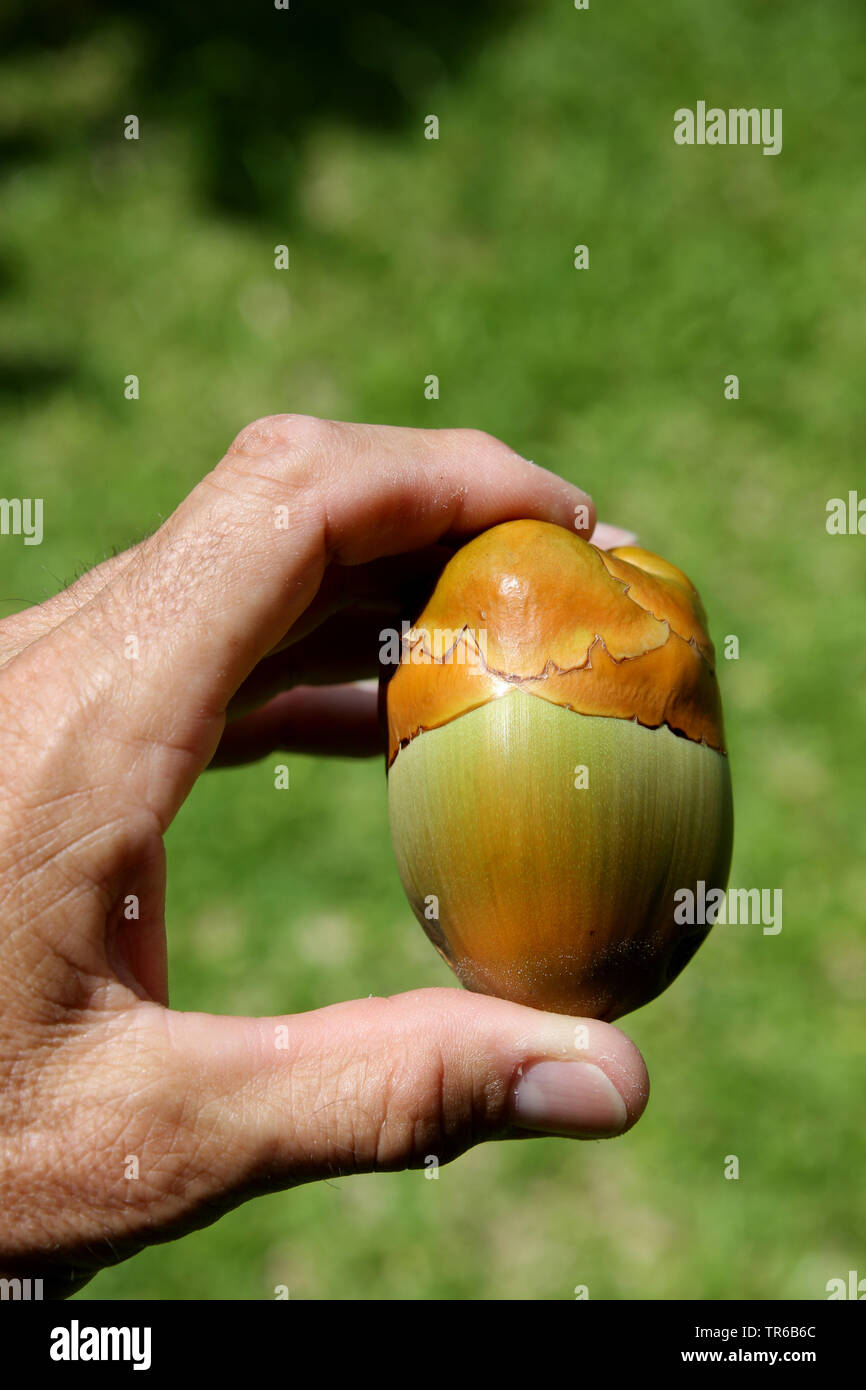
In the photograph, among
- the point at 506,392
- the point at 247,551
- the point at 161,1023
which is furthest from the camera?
the point at 506,392

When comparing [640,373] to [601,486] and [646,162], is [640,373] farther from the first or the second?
[646,162]

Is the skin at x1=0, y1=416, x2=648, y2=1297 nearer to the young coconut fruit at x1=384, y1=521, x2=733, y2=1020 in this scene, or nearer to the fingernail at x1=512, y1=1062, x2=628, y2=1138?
the fingernail at x1=512, y1=1062, x2=628, y2=1138

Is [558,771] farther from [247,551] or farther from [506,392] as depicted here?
[506,392]

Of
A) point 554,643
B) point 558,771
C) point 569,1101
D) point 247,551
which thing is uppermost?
point 247,551

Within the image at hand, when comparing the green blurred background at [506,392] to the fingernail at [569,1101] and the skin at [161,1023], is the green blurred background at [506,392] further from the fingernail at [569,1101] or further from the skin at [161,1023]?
the fingernail at [569,1101]

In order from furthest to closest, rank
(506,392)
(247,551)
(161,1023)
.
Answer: (506,392)
(247,551)
(161,1023)

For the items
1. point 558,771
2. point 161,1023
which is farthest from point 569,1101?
point 161,1023

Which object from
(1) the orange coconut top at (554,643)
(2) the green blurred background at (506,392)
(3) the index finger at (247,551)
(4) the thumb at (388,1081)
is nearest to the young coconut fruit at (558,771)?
(1) the orange coconut top at (554,643)

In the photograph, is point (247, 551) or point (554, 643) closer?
point (554, 643)

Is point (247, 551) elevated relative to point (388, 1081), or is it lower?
A: elevated
